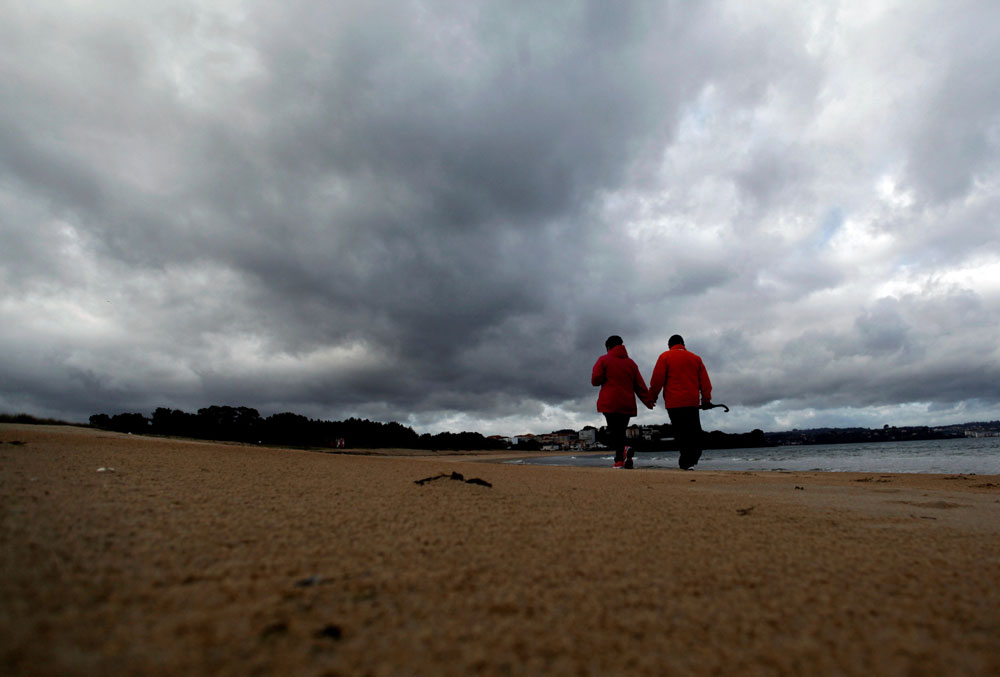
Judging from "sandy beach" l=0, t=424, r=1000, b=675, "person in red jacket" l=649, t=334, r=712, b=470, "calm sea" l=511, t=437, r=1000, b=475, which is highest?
"person in red jacket" l=649, t=334, r=712, b=470

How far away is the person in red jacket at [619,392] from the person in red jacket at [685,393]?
0.44 metres

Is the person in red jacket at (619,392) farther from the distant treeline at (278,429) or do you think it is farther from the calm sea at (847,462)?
the distant treeline at (278,429)

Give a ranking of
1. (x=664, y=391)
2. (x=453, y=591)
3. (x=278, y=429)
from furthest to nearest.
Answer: (x=278, y=429) → (x=664, y=391) → (x=453, y=591)

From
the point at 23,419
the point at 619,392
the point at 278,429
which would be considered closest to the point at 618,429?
the point at 619,392

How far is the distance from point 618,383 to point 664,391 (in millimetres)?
752

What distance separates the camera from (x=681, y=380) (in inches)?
291

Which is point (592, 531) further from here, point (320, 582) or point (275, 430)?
point (275, 430)

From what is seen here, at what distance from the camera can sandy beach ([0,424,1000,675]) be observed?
71 cm

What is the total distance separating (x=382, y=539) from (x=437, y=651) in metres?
0.61

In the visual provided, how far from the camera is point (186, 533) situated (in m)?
1.19

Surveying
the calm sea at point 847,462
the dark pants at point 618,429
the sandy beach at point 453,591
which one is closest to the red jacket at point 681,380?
the dark pants at point 618,429

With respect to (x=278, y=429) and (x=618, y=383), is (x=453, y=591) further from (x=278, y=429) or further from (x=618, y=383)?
(x=278, y=429)

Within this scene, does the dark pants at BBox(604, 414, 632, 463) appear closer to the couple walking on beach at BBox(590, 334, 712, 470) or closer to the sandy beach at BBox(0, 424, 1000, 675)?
the couple walking on beach at BBox(590, 334, 712, 470)

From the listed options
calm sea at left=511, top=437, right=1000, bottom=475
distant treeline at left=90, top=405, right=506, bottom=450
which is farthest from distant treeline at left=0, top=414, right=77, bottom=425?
distant treeline at left=90, top=405, right=506, bottom=450
